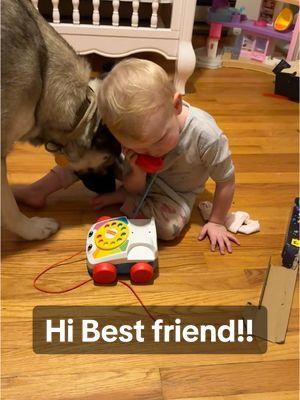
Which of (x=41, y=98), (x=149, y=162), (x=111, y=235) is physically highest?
(x=41, y=98)

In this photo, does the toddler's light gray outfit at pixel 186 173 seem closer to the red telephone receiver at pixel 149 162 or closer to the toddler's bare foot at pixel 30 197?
the red telephone receiver at pixel 149 162

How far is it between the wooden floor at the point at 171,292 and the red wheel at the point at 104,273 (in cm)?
3

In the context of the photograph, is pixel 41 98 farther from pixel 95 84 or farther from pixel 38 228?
pixel 38 228

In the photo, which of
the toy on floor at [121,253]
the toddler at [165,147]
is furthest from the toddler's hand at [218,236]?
the toy on floor at [121,253]

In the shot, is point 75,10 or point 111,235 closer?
point 111,235

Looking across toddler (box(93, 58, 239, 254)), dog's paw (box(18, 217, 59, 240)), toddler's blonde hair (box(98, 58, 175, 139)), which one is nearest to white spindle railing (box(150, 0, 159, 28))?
toddler (box(93, 58, 239, 254))

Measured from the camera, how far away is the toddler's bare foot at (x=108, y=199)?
4.61ft

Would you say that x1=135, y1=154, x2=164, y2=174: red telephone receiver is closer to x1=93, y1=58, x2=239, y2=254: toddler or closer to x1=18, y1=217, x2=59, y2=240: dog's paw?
x1=93, y1=58, x2=239, y2=254: toddler

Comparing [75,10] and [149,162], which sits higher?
[75,10]

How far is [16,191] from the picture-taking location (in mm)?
1428

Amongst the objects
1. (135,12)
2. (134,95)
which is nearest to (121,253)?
(134,95)

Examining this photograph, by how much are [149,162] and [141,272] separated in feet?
0.95

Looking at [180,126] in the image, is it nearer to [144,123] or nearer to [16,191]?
[144,123]

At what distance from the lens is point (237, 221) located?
4.55ft
